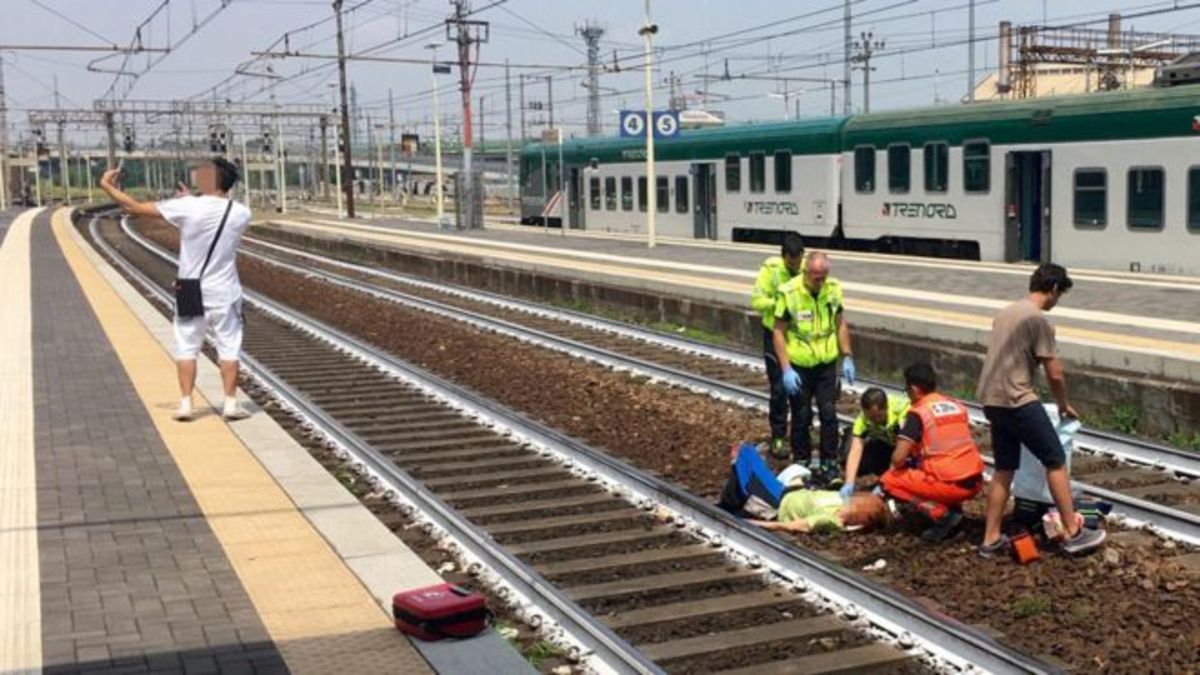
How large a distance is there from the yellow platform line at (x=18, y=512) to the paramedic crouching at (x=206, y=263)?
4.71 feet

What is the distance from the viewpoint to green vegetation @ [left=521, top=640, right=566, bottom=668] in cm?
547

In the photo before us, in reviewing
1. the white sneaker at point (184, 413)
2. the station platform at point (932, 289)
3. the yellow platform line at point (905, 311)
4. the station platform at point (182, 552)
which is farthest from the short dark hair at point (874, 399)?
the white sneaker at point (184, 413)

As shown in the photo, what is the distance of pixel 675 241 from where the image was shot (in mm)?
33188

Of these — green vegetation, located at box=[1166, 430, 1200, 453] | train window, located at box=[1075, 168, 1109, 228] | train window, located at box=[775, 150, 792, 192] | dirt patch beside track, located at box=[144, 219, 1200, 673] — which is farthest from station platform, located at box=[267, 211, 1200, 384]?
dirt patch beside track, located at box=[144, 219, 1200, 673]

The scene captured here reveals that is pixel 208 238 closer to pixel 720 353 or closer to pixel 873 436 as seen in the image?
pixel 873 436

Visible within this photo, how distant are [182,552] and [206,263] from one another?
393 centimetres

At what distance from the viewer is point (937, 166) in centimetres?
2423

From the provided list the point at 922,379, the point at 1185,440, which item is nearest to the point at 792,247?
the point at 922,379

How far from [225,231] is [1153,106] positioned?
1490 centimetres

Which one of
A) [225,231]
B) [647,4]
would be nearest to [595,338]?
[225,231]

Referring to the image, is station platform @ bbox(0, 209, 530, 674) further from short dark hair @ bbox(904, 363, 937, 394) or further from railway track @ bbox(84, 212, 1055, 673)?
short dark hair @ bbox(904, 363, 937, 394)

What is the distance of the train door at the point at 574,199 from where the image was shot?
40.6 metres

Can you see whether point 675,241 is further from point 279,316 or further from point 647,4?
point 279,316

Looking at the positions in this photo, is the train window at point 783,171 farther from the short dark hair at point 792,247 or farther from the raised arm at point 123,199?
the raised arm at point 123,199
